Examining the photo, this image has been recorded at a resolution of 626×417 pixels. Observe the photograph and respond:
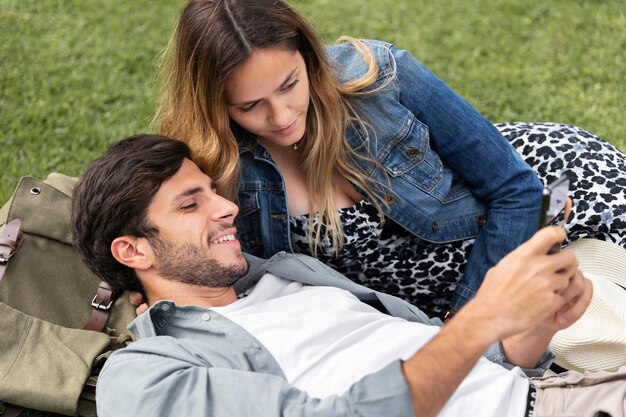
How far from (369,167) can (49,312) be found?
149 centimetres

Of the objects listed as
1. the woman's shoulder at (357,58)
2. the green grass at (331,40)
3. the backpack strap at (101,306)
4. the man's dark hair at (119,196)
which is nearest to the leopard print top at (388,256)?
the woman's shoulder at (357,58)

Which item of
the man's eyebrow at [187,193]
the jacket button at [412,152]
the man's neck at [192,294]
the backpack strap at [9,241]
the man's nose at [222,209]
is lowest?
the backpack strap at [9,241]

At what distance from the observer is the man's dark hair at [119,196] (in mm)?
3156

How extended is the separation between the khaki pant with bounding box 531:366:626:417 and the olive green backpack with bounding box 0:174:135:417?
5.54 ft

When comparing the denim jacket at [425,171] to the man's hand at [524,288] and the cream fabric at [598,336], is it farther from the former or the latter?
the man's hand at [524,288]

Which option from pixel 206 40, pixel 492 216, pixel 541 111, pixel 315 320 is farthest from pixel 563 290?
pixel 541 111

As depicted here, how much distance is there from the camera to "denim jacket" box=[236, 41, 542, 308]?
345 cm

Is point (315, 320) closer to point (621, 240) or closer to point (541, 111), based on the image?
point (621, 240)

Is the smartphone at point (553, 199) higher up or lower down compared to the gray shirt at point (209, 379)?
higher up

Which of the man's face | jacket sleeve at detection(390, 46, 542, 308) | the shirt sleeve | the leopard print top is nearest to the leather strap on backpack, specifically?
the man's face

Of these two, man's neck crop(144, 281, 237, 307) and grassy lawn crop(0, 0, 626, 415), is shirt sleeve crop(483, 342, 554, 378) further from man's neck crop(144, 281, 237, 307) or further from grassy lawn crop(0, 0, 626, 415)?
grassy lawn crop(0, 0, 626, 415)

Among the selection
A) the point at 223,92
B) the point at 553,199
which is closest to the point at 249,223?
the point at 223,92

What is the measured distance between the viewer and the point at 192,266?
3.10m

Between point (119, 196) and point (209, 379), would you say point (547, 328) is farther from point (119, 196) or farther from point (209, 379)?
point (119, 196)
